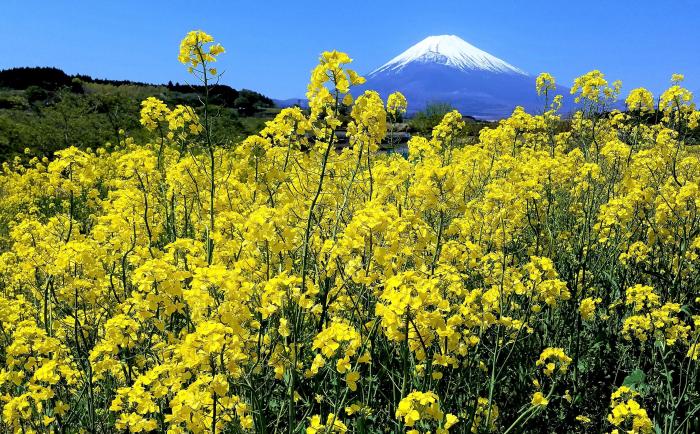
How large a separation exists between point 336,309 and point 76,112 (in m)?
19.9

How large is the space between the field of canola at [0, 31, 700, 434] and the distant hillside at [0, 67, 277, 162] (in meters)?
4.85

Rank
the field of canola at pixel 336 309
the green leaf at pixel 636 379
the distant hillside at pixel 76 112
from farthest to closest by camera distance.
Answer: the distant hillside at pixel 76 112, the green leaf at pixel 636 379, the field of canola at pixel 336 309

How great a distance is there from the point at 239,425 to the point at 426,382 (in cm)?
107

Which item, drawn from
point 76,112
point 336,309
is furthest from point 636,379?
point 76,112

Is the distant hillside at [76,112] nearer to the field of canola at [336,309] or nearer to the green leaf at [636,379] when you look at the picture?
the field of canola at [336,309]

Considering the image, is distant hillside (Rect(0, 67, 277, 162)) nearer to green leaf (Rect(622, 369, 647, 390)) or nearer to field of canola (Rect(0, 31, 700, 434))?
field of canola (Rect(0, 31, 700, 434))

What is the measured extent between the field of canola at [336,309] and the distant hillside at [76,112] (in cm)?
485

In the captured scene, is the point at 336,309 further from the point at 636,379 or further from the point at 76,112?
the point at 76,112

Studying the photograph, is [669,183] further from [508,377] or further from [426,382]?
[426,382]

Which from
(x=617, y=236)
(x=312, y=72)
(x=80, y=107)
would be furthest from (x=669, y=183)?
(x=80, y=107)

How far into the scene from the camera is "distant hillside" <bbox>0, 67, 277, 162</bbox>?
17.3 m

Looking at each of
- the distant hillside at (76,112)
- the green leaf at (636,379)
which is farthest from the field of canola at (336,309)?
the distant hillside at (76,112)

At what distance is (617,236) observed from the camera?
544 centimetres

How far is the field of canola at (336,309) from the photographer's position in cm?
241
